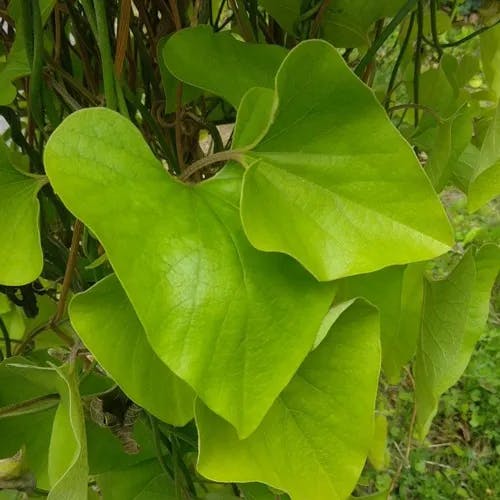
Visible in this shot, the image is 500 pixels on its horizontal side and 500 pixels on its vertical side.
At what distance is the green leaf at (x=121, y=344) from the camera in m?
0.27

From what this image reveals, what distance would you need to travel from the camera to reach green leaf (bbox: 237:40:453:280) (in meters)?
0.26

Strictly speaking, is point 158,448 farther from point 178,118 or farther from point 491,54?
point 491,54

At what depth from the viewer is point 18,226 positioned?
1.08 ft

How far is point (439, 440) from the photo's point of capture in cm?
124

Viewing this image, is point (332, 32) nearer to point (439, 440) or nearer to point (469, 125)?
point (469, 125)

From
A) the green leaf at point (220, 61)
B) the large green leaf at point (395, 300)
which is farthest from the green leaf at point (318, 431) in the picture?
the green leaf at point (220, 61)

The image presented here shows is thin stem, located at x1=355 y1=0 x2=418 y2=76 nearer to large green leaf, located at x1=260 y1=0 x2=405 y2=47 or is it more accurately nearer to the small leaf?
large green leaf, located at x1=260 y1=0 x2=405 y2=47

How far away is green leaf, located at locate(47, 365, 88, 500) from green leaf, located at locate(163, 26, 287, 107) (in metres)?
0.15

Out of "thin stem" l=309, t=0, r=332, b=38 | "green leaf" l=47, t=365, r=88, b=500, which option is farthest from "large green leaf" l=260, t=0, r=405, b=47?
"green leaf" l=47, t=365, r=88, b=500

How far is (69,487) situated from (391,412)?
1.03m

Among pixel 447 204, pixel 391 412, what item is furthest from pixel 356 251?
pixel 447 204

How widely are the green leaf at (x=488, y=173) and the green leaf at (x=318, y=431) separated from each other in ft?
Answer: 0.26

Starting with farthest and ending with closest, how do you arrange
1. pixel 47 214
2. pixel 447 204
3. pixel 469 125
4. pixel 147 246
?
pixel 447 204
pixel 47 214
pixel 469 125
pixel 147 246

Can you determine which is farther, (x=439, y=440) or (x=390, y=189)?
(x=439, y=440)
